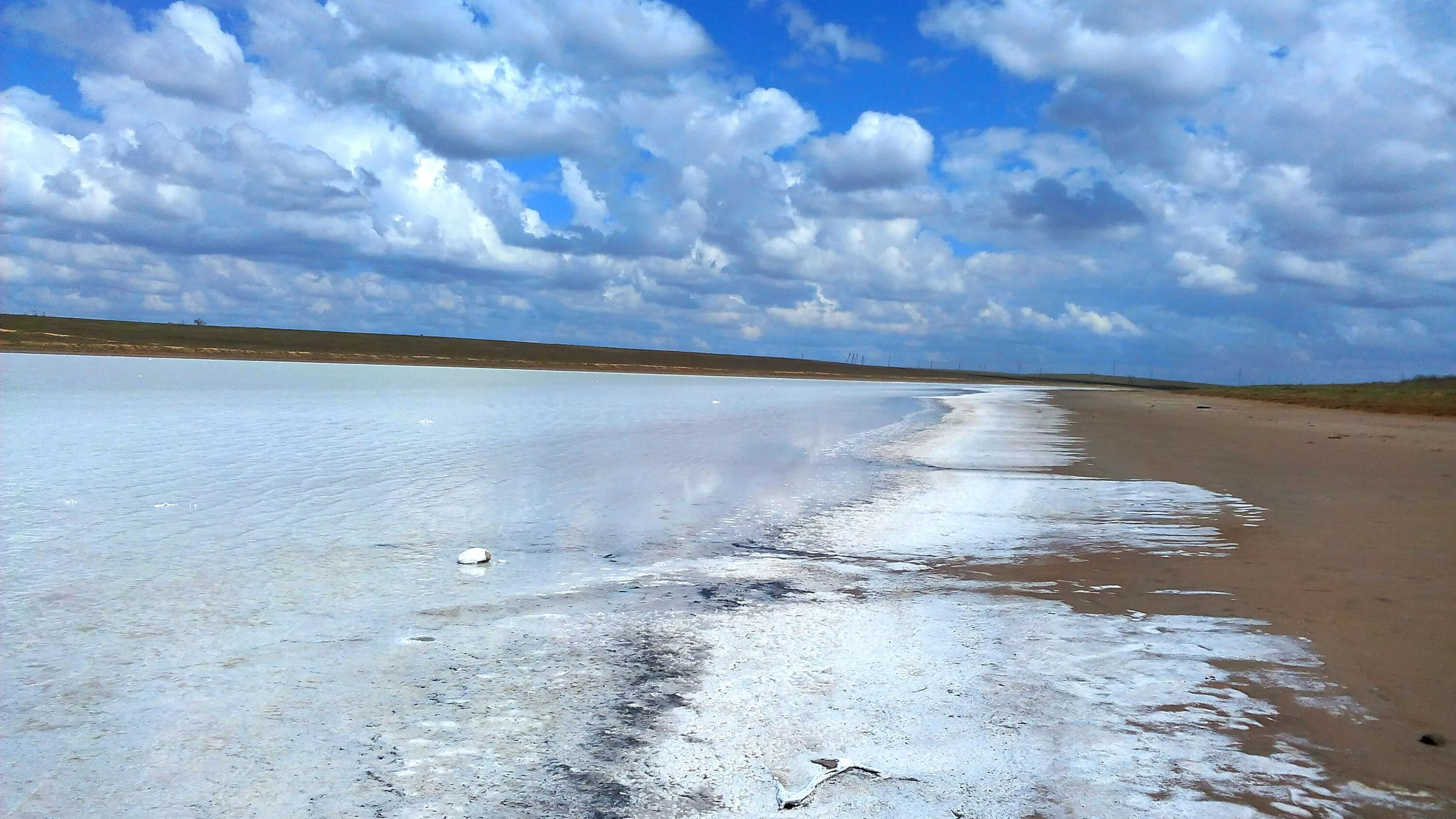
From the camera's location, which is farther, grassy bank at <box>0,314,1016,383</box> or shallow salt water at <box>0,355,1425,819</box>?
grassy bank at <box>0,314,1016,383</box>

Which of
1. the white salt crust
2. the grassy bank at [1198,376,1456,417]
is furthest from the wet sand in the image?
the grassy bank at [1198,376,1456,417]

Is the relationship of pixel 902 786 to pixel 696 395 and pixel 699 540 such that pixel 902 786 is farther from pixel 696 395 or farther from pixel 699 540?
pixel 696 395

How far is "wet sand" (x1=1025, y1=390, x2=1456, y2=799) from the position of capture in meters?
3.43

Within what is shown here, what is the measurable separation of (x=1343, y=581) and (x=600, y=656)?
15.6ft

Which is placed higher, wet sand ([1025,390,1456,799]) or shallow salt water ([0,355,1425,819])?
wet sand ([1025,390,1456,799])

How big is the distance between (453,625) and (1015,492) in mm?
6951

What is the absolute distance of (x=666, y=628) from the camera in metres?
4.73

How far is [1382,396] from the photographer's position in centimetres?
2980

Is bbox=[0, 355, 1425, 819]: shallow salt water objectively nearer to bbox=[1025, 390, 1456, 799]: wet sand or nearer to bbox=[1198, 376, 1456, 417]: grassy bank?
bbox=[1025, 390, 1456, 799]: wet sand

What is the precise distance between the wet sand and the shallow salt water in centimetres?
21

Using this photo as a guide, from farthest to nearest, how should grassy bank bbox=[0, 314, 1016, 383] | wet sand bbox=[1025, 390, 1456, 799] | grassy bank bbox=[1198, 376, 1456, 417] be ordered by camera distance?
grassy bank bbox=[0, 314, 1016, 383]
grassy bank bbox=[1198, 376, 1456, 417]
wet sand bbox=[1025, 390, 1456, 799]

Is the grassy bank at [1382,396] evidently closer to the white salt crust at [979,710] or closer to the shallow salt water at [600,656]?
the shallow salt water at [600,656]

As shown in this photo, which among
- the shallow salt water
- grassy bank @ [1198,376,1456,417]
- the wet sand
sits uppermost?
grassy bank @ [1198,376,1456,417]

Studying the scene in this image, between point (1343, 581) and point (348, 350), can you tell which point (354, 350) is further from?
point (1343, 581)
